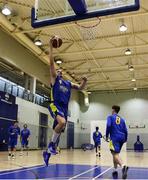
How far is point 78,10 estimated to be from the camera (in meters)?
8.23

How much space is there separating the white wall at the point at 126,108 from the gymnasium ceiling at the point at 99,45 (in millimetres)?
4330

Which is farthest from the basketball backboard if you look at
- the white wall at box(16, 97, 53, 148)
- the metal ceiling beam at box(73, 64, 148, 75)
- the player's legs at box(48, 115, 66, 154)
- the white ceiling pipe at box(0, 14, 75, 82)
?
the metal ceiling beam at box(73, 64, 148, 75)

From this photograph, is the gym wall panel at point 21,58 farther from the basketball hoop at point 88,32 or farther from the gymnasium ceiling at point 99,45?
the basketball hoop at point 88,32

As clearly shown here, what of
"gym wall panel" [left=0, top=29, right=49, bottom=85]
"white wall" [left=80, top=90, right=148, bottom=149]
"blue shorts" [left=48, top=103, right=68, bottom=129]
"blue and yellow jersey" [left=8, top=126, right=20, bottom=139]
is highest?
"gym wall panel" [left=0, top=29, right=49, bottom=85]

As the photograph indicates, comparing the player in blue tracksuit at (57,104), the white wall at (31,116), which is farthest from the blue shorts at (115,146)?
the white wall at (31,116)

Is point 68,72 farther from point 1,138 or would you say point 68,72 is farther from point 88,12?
point 88,12

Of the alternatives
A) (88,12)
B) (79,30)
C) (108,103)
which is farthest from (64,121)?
(108,103)

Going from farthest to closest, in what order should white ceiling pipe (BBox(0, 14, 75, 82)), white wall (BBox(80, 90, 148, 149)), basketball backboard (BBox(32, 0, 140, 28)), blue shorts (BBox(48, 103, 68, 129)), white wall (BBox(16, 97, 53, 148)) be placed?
white wall (BBox(80, 90, 148, 149)), white wall (BBox(16, 97, 53, 148)), white ceiling pipe (BBox(0, 14, 75, 82)), basketball backboard (BBox(32, 0, 140, 28)), blue shorts (BBox(48, 103, 68, 129))

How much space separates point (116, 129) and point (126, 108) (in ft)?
94.7

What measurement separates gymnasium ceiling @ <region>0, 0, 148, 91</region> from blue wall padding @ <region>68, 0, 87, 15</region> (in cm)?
274

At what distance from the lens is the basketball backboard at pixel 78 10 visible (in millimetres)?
8133

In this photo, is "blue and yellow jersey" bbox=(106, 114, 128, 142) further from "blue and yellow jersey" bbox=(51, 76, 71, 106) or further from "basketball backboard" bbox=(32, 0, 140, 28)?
"basketball backboard" bbox=(32, 0, 140, 28)

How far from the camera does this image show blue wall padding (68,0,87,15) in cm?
786

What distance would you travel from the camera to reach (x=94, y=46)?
2181 centimetres
